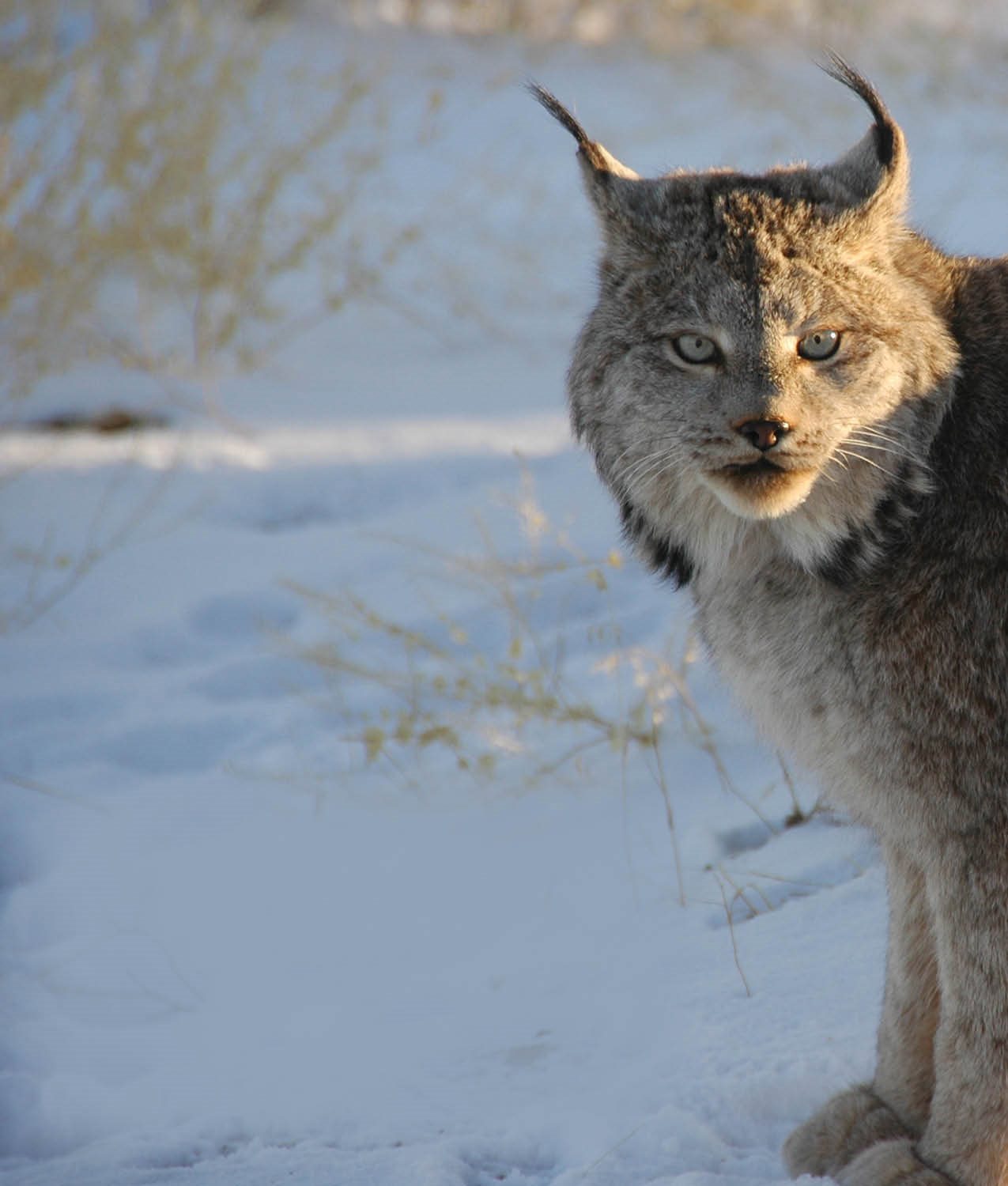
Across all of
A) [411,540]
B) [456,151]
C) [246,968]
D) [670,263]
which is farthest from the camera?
[456,151]

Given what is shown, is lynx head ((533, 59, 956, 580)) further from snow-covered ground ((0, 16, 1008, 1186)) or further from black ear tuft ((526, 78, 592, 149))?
snow-covered ground ((0, 16, 1008, 1186))

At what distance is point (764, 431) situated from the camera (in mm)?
2398

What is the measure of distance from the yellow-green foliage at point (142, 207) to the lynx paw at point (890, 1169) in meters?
5.05

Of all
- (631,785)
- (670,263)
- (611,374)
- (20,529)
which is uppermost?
(670,263)

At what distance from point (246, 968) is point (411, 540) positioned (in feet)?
7.04

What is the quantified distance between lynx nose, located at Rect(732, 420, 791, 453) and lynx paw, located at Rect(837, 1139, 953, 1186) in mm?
1273

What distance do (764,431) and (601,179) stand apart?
0.69m

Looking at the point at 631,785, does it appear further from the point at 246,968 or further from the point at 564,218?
the point at 564,218

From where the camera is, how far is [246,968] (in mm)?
3635

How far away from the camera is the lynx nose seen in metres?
2.39

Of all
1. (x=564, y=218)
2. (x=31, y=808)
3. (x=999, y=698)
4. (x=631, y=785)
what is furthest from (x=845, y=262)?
(x=564, y=218)

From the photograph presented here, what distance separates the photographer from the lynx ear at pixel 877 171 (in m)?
2.59

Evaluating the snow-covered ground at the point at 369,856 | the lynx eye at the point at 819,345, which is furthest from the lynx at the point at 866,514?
the snow-covered ground at the point at 369,856

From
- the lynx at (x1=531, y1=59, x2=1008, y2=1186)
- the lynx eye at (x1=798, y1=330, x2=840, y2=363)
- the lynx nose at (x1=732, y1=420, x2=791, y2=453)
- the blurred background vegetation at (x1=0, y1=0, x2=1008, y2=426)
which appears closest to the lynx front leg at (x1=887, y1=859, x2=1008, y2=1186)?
the lynx at (x1=531, y1=59, x2=1008, y2=1186)
